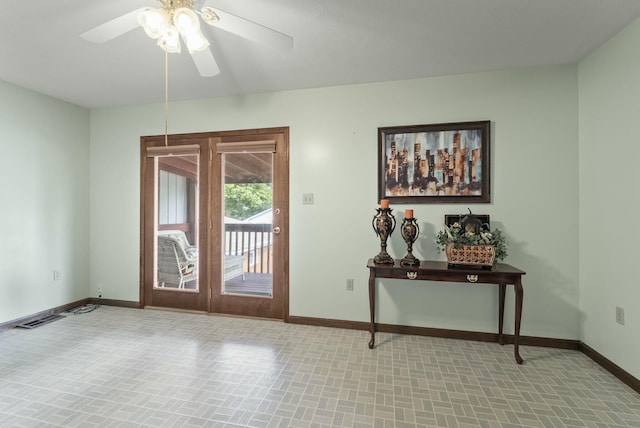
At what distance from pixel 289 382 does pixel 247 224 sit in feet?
5.70

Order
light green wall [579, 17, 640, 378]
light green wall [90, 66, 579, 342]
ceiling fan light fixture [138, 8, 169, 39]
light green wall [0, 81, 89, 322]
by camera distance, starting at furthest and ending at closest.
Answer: light green wall [0, 81, 89, 322]
light green wall [90, 66, 579, 342]
light green wall [579, 17, 640, 378]
ceiling fan light fixture [138, 8, 169, 39]

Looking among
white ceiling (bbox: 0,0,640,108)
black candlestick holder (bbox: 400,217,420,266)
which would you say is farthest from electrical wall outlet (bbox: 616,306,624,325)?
white ceiling (bbox: 0,0,640,108)

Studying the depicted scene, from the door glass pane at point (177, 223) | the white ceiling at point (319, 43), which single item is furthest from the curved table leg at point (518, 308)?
the door glass pane at point (177, 223)

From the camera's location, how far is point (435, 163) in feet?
9.09

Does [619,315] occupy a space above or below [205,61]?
below

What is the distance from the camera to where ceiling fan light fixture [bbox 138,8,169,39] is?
4.81ft

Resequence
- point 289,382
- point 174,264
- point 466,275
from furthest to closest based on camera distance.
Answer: point 174,264 < point 466,275 < point 289,382

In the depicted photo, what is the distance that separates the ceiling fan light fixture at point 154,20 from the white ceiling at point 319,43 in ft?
1.34

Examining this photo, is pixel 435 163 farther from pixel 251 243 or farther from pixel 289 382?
pixel 289 382

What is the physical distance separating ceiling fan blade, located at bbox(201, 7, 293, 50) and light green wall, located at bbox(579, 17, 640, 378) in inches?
92.5

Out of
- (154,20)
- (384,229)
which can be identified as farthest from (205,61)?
(384,229)

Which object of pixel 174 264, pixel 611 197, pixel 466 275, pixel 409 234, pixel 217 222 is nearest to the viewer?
pixel 611 197

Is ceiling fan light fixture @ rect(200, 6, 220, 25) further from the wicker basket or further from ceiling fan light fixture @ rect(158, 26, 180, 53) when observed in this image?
the wicker basket

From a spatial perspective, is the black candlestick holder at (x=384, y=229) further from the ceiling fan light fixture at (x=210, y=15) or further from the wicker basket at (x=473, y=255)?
the ceiling fan light fixture at (x=210, y=15)
